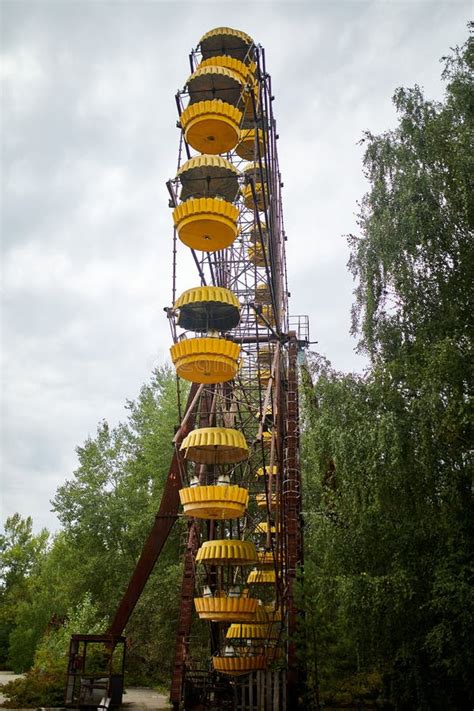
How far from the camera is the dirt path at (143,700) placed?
2083 centimetres

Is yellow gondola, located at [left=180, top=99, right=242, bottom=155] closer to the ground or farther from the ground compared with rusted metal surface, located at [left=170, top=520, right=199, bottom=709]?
farther from the ground

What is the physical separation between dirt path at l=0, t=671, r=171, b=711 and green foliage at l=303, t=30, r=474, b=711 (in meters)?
6.33

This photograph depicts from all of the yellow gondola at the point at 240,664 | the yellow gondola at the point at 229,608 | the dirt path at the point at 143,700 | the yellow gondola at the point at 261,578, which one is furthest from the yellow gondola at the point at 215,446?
the dirt path at the point at 143,700

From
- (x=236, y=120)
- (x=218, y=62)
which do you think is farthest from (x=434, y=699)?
(x=218, y=62)

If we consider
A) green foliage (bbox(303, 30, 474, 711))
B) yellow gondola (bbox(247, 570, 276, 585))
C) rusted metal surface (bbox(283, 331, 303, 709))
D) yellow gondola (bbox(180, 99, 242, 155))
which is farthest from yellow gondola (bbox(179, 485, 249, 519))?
yellow gondola (bbox(180, 99, 242, 155))

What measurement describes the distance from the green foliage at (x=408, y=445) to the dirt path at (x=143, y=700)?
6.33 m

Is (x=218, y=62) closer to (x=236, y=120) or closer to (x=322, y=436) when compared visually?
(x=236, y=120)

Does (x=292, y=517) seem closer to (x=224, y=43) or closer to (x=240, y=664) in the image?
(x=240, y=664)

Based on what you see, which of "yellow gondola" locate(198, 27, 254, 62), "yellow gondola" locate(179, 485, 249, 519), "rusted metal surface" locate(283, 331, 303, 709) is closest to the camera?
"yellow gondola" locate(179, 485, 249, 519)

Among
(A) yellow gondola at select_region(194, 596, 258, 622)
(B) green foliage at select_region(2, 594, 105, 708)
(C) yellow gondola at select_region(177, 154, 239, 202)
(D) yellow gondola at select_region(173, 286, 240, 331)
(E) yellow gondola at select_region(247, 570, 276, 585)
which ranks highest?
(C) yellow gondola at select_region(177, 154, 239, 202)

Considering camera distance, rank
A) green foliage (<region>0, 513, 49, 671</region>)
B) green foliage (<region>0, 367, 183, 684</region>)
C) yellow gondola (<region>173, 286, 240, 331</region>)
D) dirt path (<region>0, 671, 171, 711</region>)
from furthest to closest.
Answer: green foliage (<region>0, 513, 49, 671</region>) → green foliage (<region>0, 367, 183, 684</region>) → dirt path (<region>0, 671, 171, 711</region>) → yellow gondola (<region>173, 286, 240, 331</region>)

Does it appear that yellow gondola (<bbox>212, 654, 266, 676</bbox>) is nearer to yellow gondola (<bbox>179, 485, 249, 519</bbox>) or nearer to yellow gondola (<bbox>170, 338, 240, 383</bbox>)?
yellow gondola (<bbox>179, 485, 249, 519</bbox>)

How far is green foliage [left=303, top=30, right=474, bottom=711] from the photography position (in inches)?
551

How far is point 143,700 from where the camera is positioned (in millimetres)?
23156
